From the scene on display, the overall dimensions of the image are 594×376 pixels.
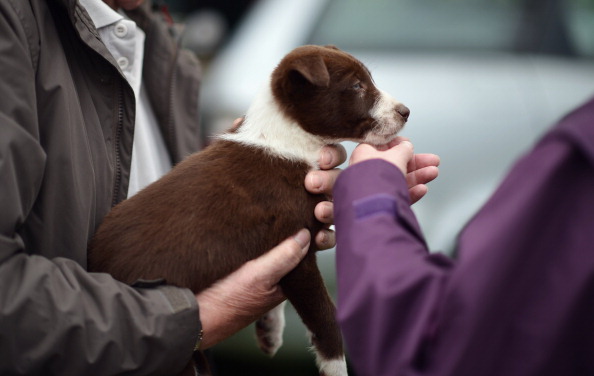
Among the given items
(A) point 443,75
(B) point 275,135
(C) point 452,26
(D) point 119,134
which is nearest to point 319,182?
(B) point 275,135

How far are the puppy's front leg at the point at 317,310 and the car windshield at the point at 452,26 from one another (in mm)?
2639

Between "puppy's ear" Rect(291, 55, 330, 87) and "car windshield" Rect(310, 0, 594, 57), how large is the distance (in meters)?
2.33

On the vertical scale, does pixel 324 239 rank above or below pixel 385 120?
below

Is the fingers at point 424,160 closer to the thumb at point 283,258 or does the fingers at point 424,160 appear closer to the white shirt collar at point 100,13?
the thumb at point 283,258

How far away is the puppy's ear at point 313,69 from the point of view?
2.36 m

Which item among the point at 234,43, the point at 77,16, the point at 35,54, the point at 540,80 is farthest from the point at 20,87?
the point at 540,80

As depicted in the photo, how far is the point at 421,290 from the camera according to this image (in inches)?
55.4

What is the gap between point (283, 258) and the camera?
7.29ft

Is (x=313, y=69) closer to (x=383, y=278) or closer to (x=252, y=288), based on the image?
(x=252, y=288)

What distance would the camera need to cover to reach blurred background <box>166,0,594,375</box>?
4.09m

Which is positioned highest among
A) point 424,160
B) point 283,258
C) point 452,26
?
point 424,160

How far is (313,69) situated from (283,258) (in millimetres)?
613

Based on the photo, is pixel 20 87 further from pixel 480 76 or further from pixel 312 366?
pixel 480 76

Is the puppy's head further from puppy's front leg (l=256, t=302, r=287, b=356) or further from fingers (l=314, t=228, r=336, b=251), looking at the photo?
puppy's front leg (l=256, t=302, r=287, b=356)
